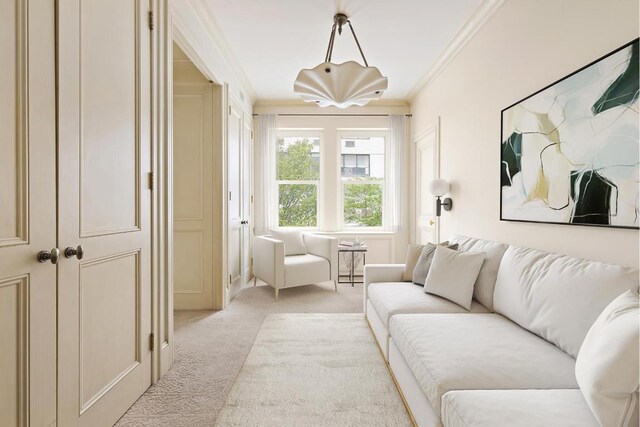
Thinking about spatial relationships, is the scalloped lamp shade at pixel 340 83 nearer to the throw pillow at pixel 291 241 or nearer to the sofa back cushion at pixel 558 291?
the sofa back cushion at pixel 558 291

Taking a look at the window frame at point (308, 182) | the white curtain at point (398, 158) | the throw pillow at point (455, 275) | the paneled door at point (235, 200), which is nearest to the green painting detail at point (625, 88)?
the throw pillow at point (455, 275)

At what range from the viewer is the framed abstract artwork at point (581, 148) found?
4.70 feet

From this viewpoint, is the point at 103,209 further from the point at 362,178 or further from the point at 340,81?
the point at 362,178

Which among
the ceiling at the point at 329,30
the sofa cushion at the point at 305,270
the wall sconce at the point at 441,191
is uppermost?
the ceiling at the point at 329,30

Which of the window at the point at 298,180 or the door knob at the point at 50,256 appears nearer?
the door knob at the point at 50,256

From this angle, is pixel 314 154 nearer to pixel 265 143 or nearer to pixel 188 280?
pixel 265 143

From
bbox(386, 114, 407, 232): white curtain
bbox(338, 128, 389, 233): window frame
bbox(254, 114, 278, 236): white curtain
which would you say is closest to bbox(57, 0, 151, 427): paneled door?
bbox(254, 114, 278, 236): white curtain

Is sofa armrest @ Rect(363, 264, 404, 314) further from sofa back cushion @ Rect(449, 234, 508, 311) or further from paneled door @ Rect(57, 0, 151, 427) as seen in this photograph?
paneled door @ Rect(57, 0, 151, 427)

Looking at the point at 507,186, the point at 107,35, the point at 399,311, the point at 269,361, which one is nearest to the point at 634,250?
the point at 507,186

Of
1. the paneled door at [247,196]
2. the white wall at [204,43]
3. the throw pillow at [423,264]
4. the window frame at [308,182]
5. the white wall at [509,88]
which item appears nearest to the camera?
the white wall at [509,88]

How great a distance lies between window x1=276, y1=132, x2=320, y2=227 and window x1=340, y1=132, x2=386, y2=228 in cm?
43

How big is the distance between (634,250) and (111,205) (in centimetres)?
235

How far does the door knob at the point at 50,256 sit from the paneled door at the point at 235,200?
7.53ft

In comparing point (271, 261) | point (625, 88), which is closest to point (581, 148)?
point (625, 88)
